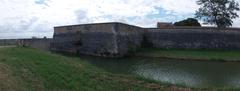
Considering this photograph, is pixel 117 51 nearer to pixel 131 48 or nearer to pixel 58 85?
pixel 131 48

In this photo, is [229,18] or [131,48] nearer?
[131,48]

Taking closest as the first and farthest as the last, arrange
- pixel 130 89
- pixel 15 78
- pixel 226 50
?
pixel 15 78
pixel 130 89
pixel 226 50

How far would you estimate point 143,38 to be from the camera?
41.8 m

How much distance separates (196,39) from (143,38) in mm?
5706

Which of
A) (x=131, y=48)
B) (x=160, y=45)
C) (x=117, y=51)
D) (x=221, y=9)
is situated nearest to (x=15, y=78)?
(x=117, y=51)

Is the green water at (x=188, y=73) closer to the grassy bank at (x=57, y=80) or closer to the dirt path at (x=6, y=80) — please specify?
the grassy bank at (x=57, y=80)

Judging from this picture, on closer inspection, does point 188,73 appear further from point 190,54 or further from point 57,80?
point 190,54

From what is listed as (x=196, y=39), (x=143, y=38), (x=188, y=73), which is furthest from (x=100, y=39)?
(x=188, y=73)

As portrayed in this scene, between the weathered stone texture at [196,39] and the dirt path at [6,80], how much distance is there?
1199 inches

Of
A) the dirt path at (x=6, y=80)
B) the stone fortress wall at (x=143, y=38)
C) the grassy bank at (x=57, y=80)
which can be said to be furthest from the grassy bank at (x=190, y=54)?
the dirt path at (x=6, y=80)

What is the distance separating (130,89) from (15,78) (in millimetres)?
3542

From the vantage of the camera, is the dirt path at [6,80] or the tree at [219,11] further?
the tree at [219,11]

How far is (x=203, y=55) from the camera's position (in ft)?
116

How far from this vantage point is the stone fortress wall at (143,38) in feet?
124
